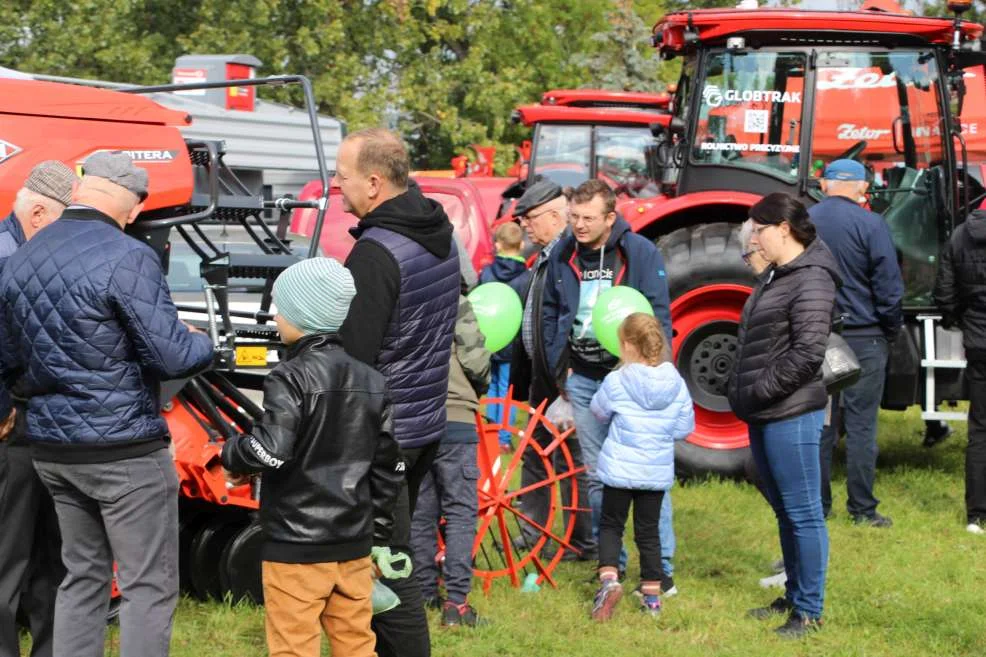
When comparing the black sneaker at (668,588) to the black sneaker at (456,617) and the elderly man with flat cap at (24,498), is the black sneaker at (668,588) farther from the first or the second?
the elderly man with flat cap at (24,498)

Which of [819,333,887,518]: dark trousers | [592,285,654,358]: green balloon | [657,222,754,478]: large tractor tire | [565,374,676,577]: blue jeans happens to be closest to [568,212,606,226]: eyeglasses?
[592,285,654,358]: green balloon

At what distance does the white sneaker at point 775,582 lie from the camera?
5.73 m

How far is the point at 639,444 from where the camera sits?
17.3 ft

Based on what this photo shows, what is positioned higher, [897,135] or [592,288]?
[897,135]

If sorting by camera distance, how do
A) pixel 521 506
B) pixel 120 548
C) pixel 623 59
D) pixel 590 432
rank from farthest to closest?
1. pixel 623 59
2. pixel 521 506
3. pixel 590 432
4. pixel 120 548

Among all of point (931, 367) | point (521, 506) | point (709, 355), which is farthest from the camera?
point (709, 355)

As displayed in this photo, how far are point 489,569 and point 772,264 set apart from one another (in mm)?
1789

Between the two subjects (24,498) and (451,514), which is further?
(451,514)

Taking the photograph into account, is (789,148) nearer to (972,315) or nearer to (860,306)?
(860,306)

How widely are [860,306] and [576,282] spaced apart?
1.68 metres

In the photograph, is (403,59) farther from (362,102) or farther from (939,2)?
(939,2)

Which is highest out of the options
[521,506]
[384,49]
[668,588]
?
[384,49]

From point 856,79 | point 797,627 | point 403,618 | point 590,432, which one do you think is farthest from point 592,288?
point 856,79

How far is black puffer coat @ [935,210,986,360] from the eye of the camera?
6648 millimetres
